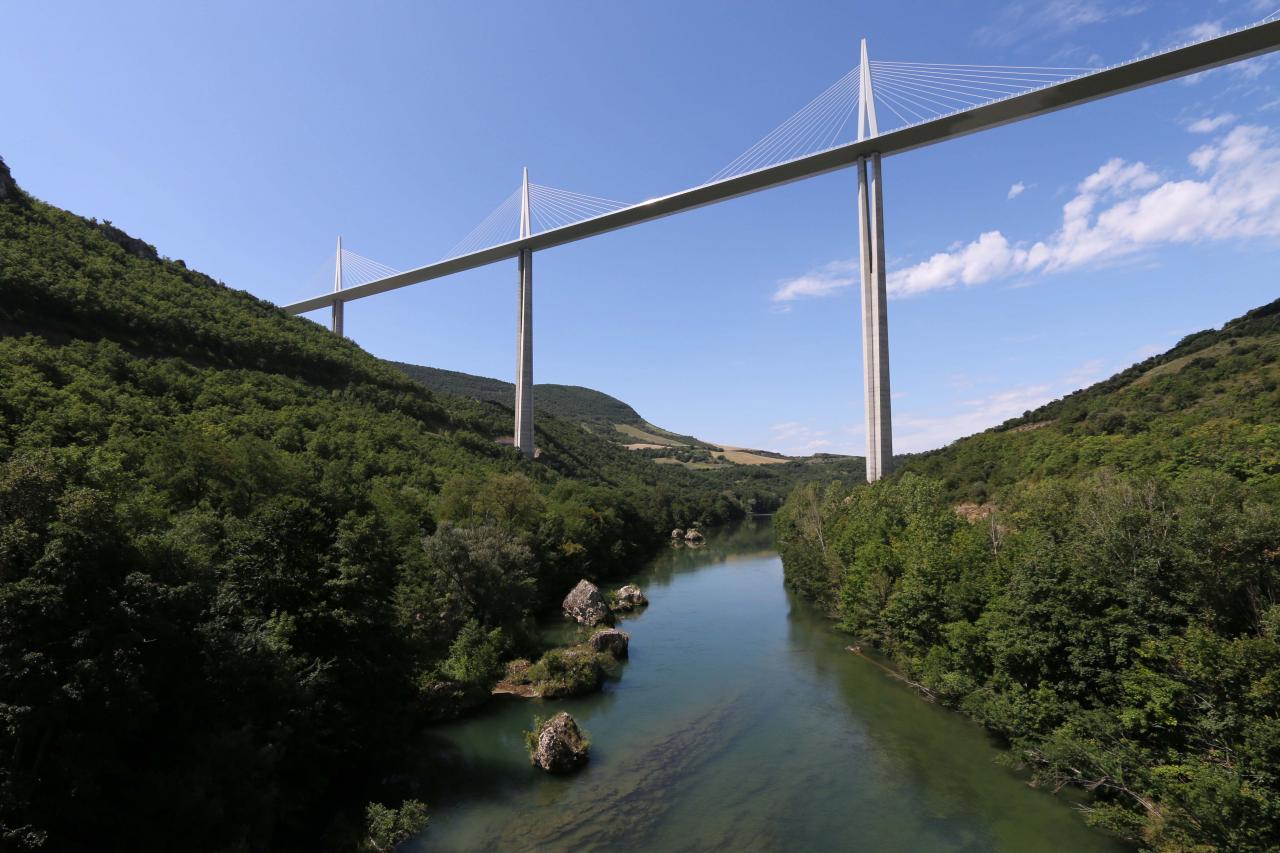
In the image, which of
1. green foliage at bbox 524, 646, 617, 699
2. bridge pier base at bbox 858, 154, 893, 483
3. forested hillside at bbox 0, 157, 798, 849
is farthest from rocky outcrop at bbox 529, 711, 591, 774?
bridge pier base at bbox 858, 154, 893, 483

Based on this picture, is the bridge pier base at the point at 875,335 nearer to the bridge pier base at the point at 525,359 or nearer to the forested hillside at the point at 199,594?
the forested hillside at the point at 199,594

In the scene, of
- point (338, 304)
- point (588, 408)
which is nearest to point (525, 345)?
point (338, 304)

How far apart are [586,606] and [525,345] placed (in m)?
32.1

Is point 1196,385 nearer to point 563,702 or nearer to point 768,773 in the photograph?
point 768,773

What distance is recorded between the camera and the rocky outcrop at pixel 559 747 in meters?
12.7

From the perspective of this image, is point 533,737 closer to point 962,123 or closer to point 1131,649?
point 1131,649

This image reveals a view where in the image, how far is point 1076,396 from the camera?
3884 cm

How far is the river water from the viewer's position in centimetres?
1048

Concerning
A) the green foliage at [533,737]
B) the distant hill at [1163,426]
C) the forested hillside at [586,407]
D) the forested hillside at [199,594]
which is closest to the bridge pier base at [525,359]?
the forested hillside at [199,594]

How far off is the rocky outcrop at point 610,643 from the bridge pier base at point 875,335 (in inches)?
771

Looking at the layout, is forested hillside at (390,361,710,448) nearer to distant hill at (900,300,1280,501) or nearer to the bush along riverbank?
distant hill at (900,300,1280,501)

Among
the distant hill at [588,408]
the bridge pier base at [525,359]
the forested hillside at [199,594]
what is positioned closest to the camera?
the forested hillside at [199,594]

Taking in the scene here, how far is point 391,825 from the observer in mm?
9594

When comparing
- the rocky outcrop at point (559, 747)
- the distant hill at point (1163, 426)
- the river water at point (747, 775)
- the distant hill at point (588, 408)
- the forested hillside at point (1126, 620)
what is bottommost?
the river water at point (747, 775)
